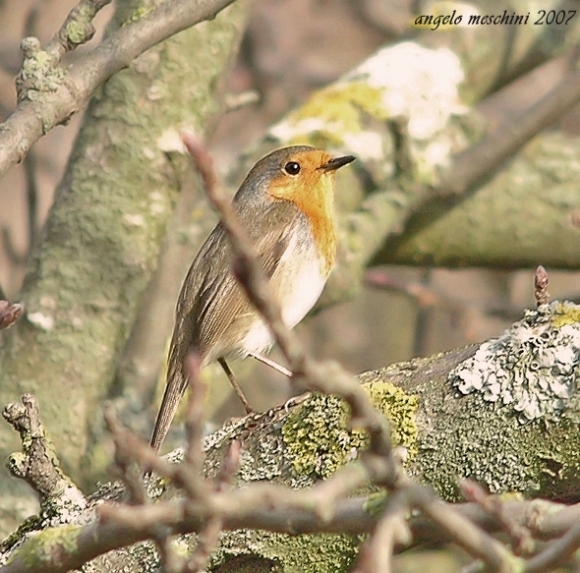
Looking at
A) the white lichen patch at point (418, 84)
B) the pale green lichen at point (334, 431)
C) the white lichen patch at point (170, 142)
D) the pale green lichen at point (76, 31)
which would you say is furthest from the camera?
the white lichen patch at point (418, 84)

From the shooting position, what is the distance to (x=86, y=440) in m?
3.96

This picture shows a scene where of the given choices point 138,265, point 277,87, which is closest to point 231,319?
point 138,265

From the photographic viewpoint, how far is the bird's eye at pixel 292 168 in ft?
12.8

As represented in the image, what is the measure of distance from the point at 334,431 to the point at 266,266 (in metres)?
1.43

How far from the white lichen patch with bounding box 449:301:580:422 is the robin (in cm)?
122

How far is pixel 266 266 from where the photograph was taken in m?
3.64

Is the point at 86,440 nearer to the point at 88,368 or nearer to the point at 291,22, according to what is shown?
the point at 88,368

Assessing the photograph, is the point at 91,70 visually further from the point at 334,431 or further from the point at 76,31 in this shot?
→ the point at 334,431

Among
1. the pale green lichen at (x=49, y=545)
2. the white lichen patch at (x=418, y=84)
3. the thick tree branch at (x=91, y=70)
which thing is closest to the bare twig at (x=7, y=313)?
the thick tree branch at (x=91, y=70)

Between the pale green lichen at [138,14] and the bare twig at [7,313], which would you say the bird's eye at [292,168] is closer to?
the pale green lichen at [138,14]

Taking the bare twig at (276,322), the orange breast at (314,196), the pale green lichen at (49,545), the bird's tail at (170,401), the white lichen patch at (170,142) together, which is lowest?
the pale green lichen at (49,545)

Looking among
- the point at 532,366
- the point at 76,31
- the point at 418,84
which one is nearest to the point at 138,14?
the point at 76,31

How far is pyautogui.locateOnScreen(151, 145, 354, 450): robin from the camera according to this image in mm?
3529

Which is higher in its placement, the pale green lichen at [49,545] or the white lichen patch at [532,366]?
the white lichen patch at [532,366]
